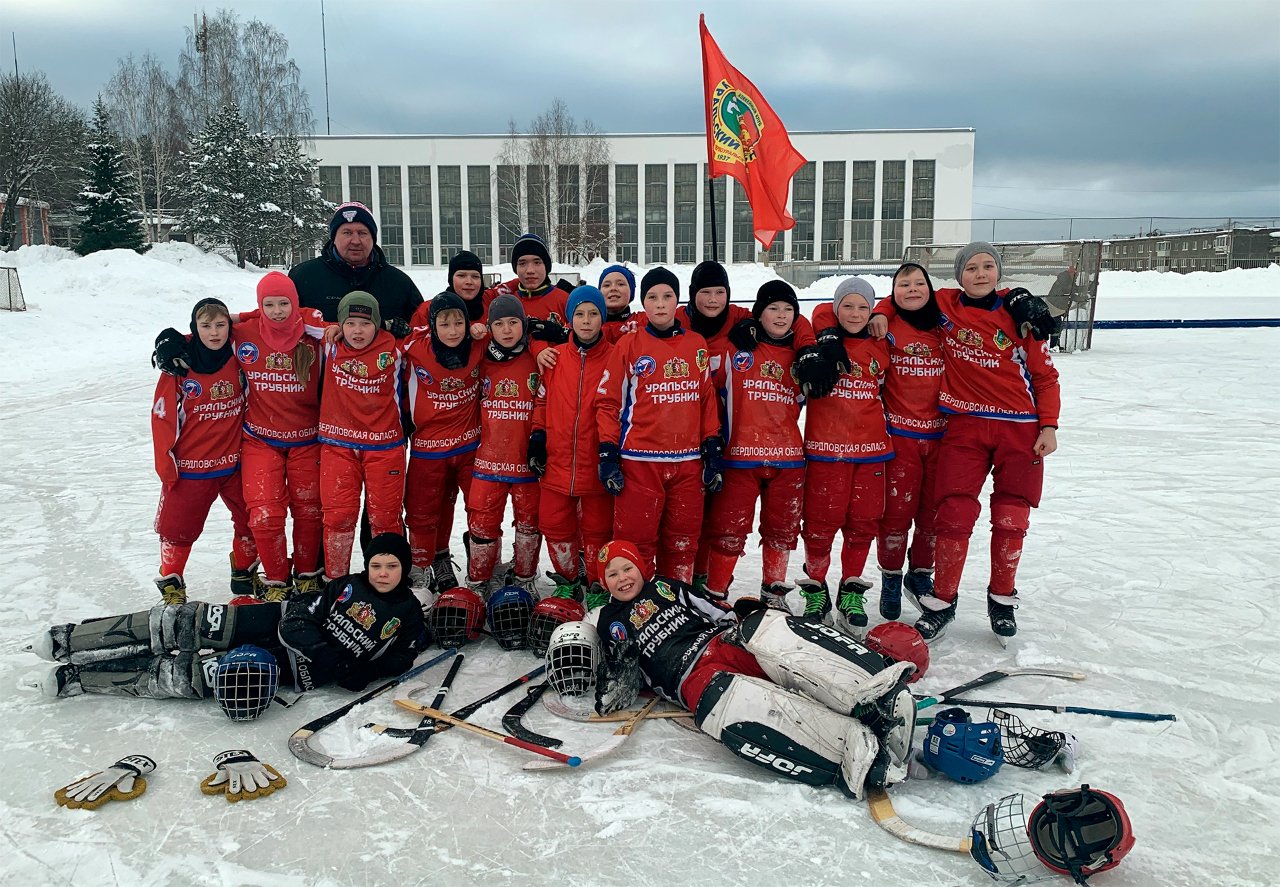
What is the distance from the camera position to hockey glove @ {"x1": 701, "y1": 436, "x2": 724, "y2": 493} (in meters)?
3.95

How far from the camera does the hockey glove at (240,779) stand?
270 centimetres

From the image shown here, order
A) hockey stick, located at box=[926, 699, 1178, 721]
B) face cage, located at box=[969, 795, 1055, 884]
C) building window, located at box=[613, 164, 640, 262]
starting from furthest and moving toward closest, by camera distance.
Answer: building window, located at box=[613, 164, 640, 262], hockey stick, located at box=[926, 699, 1178, 721], face cage, located at box=[969, 795, 1055, 884]

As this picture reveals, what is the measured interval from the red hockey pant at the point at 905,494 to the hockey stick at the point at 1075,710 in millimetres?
1067

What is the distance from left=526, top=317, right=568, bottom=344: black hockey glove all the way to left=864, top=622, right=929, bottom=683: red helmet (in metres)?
2.17

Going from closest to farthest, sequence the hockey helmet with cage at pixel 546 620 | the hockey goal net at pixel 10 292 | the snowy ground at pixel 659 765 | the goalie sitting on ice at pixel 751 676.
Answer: the snowy ground at pixel 659 765, the goalie sitting on ice at pixel 751 676, the hockey helmet with cage at pixel 546 620, the hockey goal net at pixel 10 292

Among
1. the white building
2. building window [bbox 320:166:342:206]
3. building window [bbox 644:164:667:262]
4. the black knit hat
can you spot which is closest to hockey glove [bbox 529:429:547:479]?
the black knit hat

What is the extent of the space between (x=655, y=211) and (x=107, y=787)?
151ft

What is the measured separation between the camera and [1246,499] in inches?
251

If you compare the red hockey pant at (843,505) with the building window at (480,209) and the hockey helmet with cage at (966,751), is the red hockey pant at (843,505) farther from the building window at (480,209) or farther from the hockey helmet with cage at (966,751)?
the building window at (480,209)

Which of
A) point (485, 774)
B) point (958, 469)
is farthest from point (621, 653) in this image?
point (958, 469)

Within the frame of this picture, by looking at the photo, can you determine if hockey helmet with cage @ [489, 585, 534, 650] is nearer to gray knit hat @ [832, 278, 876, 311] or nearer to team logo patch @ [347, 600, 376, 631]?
team logo patch @ [347, 600, 376, 631]

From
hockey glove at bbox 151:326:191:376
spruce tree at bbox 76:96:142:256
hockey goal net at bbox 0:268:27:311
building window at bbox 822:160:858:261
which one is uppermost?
building window at bbox 822:160:858:261

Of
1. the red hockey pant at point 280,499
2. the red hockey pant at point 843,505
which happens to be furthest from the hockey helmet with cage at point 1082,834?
the red hockey pant at point 280,499

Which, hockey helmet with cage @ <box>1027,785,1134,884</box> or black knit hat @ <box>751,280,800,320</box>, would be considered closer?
hockey helmet with cage @ <box>1027,785,1134,884</box>
